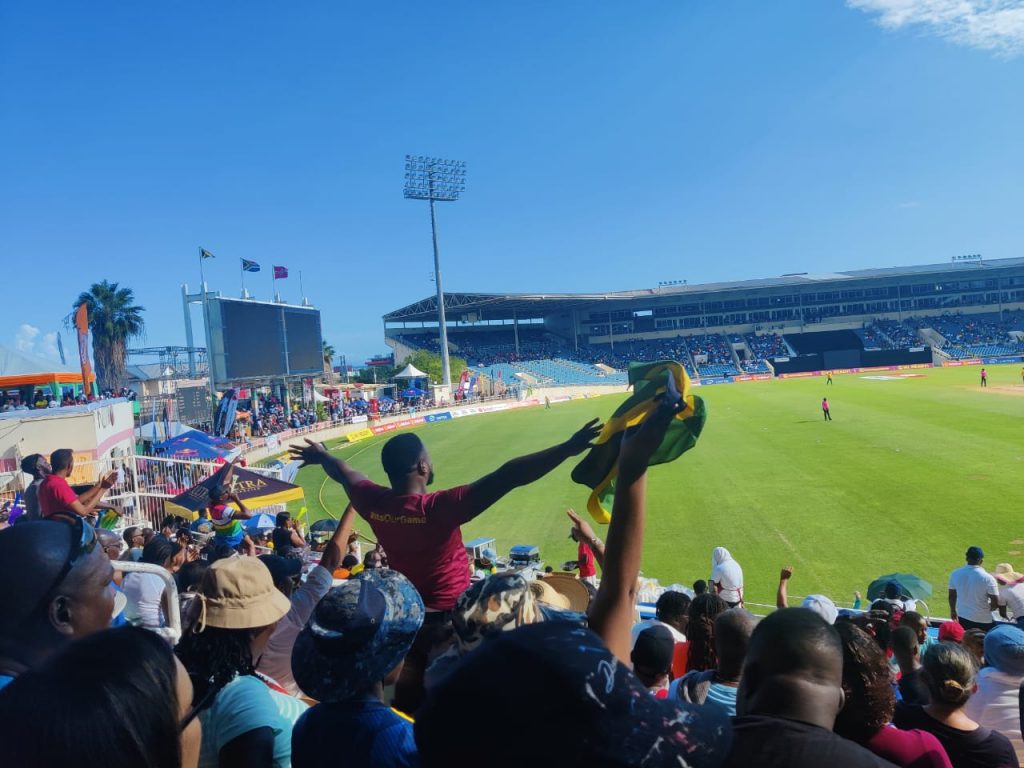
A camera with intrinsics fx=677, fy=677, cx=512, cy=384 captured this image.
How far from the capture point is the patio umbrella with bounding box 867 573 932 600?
29.4 ft

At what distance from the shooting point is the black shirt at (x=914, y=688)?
430cm

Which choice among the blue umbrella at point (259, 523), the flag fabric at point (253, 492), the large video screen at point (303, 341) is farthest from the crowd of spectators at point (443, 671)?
the large video screen at point (303, 341)

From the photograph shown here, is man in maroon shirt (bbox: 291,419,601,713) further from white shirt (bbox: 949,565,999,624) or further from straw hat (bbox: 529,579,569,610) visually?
white shirt (bbox: 949,565,999,624)

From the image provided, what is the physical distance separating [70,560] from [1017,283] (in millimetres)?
115468

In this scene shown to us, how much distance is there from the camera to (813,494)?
1898 cm

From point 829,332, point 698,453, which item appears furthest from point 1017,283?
point 698,453

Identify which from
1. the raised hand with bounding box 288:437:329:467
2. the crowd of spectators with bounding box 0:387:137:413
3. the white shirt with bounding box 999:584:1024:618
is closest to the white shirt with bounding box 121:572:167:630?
the raised hand with bounding box 288:437:329:467

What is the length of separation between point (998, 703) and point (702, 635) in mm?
1846

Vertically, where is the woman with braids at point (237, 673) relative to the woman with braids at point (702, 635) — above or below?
above

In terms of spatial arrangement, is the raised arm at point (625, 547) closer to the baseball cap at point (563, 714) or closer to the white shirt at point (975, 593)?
the baseball cap at point (563, 714)

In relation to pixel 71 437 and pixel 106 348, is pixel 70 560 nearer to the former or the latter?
pixel 71 437

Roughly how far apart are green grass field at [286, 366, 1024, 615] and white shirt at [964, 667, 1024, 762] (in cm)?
755

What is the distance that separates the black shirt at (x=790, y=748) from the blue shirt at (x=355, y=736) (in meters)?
0.91

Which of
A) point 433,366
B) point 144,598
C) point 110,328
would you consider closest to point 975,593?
point 144,598
